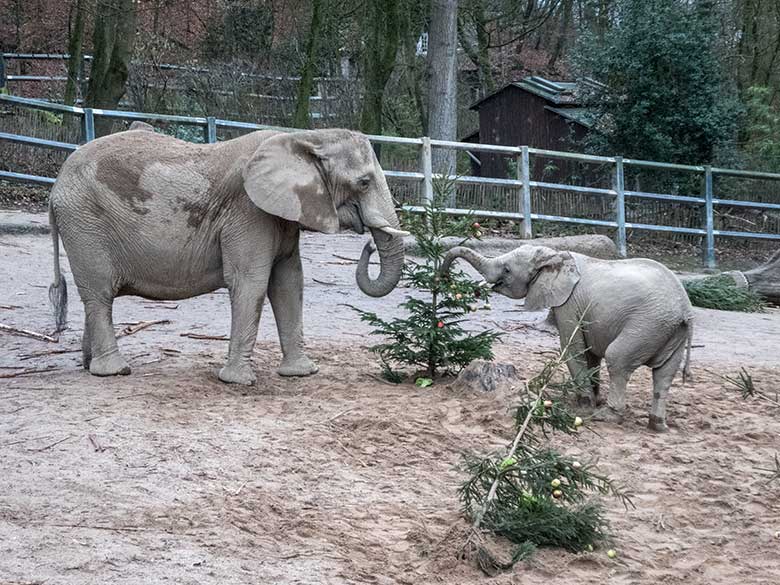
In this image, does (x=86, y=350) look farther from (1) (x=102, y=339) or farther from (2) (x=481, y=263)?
(2) (x=481, y=263)

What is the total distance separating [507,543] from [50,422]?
9.70 ft

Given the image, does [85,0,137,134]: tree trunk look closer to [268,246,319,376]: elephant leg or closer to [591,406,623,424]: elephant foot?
[268,246,319,376]: elephant leg

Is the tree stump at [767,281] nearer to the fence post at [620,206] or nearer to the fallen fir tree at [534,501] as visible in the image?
the fence post at [620,206]

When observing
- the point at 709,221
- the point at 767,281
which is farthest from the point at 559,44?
the point at 767,281

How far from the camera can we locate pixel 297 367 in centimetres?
905

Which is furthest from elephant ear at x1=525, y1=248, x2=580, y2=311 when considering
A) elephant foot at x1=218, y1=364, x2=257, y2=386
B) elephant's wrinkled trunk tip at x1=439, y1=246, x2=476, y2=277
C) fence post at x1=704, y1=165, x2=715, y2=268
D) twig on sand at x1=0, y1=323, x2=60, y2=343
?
fence post at x1=704, y1=165, x2=715, y2=268

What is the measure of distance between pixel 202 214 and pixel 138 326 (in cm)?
242

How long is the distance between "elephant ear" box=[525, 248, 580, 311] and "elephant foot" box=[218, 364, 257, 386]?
2078 mm

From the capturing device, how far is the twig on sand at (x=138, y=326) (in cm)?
1027

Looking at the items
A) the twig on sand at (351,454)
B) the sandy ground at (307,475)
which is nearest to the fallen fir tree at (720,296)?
the sandy ground at (307,475)

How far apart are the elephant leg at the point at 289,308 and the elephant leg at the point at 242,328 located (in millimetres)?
435

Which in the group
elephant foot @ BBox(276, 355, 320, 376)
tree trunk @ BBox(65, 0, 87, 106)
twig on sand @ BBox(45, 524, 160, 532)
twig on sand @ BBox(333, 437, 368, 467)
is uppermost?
tree trunk @ BBox(65, 0, 87, 106)

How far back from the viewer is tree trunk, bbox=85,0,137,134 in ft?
63.8

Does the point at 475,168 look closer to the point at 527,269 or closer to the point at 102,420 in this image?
the point at 527,269
